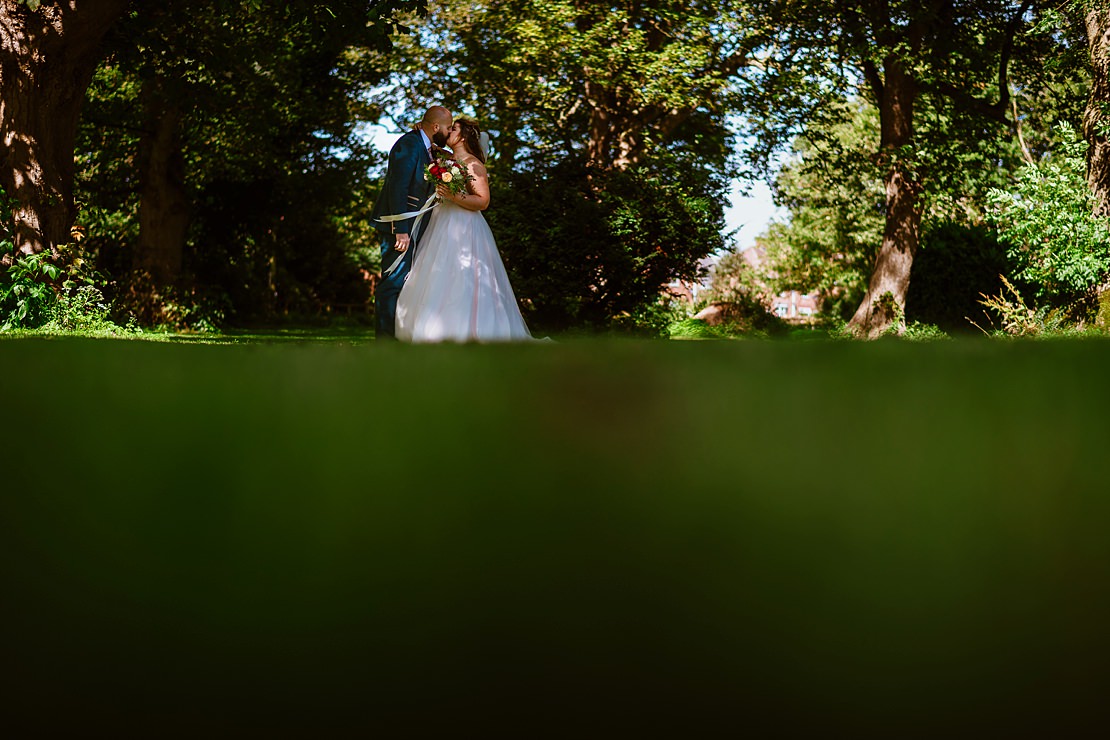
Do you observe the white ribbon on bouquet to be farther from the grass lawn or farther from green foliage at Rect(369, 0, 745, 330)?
green foliage at Rect(369, 0, 745, 330)

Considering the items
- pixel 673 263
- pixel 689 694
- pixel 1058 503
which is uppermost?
pixel 673 263

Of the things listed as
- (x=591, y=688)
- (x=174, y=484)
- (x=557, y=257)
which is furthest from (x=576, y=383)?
(x=557, y=257)

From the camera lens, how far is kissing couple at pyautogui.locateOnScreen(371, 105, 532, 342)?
8.95 metres

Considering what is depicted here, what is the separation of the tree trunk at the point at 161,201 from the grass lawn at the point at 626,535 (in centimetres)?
2238

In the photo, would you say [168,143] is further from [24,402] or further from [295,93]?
[24,402]

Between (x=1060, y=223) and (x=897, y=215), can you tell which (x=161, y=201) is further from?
(x=1060, y=223)

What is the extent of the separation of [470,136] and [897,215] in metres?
13.1

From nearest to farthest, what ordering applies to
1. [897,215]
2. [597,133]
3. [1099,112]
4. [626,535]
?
[626,535]
[1099,112]
[897,215]
[597,133]

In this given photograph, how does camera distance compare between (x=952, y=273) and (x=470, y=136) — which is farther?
(x=952, y=273)

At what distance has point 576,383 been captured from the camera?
103 centimetres

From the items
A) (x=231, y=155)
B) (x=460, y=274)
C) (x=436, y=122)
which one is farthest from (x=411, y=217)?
(x=231, y=155)

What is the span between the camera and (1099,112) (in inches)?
570

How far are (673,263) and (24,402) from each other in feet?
63.0

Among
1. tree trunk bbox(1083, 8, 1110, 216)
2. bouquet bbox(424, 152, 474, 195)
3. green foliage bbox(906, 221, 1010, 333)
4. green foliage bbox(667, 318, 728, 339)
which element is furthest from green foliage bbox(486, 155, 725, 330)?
bouquet bbox(424, 152, 474, 195)
